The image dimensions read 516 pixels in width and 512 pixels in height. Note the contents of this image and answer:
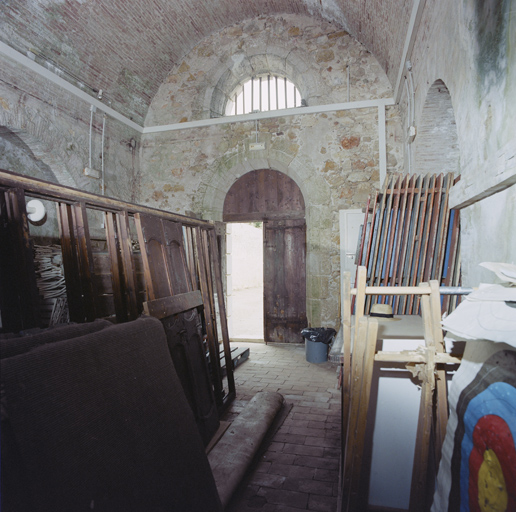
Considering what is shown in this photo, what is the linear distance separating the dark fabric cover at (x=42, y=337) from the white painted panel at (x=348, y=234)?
458 centimetres

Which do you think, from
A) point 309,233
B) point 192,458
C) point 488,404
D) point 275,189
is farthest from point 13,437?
point 275,189

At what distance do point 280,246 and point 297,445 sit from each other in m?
4.00

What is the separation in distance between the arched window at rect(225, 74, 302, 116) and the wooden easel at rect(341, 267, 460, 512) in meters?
5.52

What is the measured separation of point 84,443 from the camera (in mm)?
1170

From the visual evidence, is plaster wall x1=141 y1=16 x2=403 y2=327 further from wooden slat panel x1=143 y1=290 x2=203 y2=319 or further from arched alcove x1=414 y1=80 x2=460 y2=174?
wooden slat panel x1=143 y1=290 x2=203 y2=319

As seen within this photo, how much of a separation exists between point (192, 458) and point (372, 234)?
283 cm

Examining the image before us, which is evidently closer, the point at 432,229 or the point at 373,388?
the point at 373,388

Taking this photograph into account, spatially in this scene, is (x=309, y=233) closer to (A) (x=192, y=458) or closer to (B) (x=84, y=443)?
(A) (x=192, y=458)

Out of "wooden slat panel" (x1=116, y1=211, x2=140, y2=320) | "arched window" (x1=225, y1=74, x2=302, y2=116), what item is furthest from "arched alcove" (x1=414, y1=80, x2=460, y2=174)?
"wooden slat panel" (x1=116, y1=211, x2=140, y2=320)

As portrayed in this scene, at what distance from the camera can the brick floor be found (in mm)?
2250

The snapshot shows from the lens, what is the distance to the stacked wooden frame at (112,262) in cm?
187

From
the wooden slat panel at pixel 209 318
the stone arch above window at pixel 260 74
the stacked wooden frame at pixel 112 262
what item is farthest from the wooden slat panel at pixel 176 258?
the stone arch above window at pixel 260 74

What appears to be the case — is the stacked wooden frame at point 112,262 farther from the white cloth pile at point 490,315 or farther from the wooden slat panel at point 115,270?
the white cloth pile at point 490,315

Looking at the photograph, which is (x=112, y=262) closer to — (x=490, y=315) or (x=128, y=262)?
(x=128, y=262)
